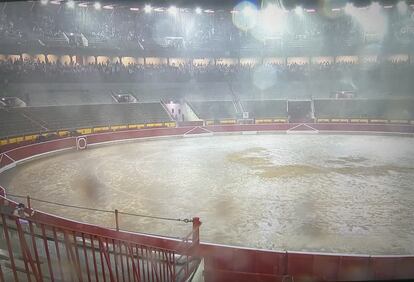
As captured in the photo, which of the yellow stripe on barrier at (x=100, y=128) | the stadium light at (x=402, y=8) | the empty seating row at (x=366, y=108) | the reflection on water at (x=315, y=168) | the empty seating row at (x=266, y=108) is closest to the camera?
the reflection on water at (x=315, y=168)

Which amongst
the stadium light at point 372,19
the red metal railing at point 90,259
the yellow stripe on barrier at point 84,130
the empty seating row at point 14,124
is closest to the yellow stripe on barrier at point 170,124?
the yellow stripe on barrier at point 84,130

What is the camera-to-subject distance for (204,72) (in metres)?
42.8

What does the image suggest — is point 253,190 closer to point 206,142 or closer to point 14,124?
point 206,142

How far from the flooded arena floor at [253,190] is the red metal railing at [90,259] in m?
3.21

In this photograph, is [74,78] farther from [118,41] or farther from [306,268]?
[306,268]

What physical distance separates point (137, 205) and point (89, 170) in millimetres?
6755

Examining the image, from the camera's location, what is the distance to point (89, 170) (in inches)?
700

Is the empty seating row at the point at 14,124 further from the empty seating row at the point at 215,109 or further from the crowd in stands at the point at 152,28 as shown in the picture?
the empty seating row at the point at 215,109

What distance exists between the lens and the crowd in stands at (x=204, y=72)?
3416cm

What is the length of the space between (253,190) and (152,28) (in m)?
37.9

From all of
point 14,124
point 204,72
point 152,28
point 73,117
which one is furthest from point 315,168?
point 152,28

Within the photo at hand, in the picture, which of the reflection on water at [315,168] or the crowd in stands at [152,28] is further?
the crowd in stands at [152,28]

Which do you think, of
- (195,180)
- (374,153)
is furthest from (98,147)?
(374,153)

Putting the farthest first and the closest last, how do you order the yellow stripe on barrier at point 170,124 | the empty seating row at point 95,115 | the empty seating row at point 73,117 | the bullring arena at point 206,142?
1. the yellow stripe on barrier at point 170,124
2. the empty seating row at point 95,115
3. the empty seating row at point 73,117
4. the bullring arena at point 206,142
